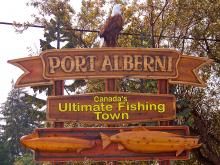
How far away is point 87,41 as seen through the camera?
15.9 metres

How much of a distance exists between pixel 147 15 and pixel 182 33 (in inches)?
44.2

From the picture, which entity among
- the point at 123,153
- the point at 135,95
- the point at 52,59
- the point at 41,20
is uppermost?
the point at 41,20

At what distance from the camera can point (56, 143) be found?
886 cm

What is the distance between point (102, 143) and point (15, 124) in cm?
3238

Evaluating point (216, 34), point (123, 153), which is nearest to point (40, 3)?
point (216, 34)

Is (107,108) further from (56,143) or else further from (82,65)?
(56,143)

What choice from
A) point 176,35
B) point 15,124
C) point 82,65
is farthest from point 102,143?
point 15,124

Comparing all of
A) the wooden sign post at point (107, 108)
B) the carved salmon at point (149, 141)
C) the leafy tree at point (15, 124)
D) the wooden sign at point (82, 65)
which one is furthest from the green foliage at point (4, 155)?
the carved salmon at point (149, 141)

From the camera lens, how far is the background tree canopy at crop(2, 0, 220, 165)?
13.9 m

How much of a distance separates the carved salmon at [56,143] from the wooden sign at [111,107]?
40cm

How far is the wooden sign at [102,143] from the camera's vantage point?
29.2 ft

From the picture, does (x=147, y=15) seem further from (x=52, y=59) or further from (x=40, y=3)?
(x=52, y=59)

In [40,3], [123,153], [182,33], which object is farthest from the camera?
[40,3]

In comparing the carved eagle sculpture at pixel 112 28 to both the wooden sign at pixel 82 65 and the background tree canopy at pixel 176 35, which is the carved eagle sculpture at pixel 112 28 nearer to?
the wooden sign at pixel 82 65
